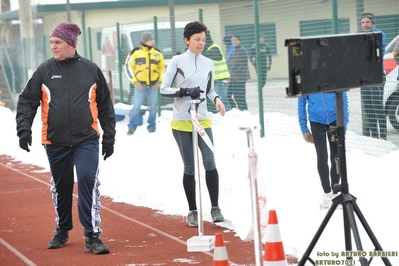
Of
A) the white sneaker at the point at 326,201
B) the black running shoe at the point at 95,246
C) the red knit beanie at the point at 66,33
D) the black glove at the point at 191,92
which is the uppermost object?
the red knit beanie at the point at 66,33

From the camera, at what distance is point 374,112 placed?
12.5 metres

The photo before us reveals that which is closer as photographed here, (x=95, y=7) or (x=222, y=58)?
(x=222, y=58)

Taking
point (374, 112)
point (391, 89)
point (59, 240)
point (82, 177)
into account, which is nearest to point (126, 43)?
point (374, 112)

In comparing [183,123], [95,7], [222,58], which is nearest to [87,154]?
[183,123]

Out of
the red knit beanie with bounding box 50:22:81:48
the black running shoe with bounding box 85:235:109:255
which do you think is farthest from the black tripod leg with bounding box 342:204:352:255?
the red knit beanie with bounding box 50:22:81:48

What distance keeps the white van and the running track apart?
8816 mm

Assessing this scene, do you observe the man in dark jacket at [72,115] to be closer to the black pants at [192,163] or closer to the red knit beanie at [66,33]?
the red knit beanie at [66,33]

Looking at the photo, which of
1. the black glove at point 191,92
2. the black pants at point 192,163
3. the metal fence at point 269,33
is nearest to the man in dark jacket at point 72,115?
the black glove at point 191,92

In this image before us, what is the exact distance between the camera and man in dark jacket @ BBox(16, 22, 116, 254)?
26.8 ft

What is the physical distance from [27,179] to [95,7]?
93.1ft

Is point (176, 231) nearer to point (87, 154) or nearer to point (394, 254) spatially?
point (87, 154)

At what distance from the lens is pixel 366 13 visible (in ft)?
39.2

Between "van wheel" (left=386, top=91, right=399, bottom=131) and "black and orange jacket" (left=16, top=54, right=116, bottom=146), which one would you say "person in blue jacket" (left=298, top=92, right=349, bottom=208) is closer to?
"black and orange jacket" (left=16, top=54, right=116, bottom=146)

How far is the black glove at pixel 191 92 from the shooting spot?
8.79 meters
